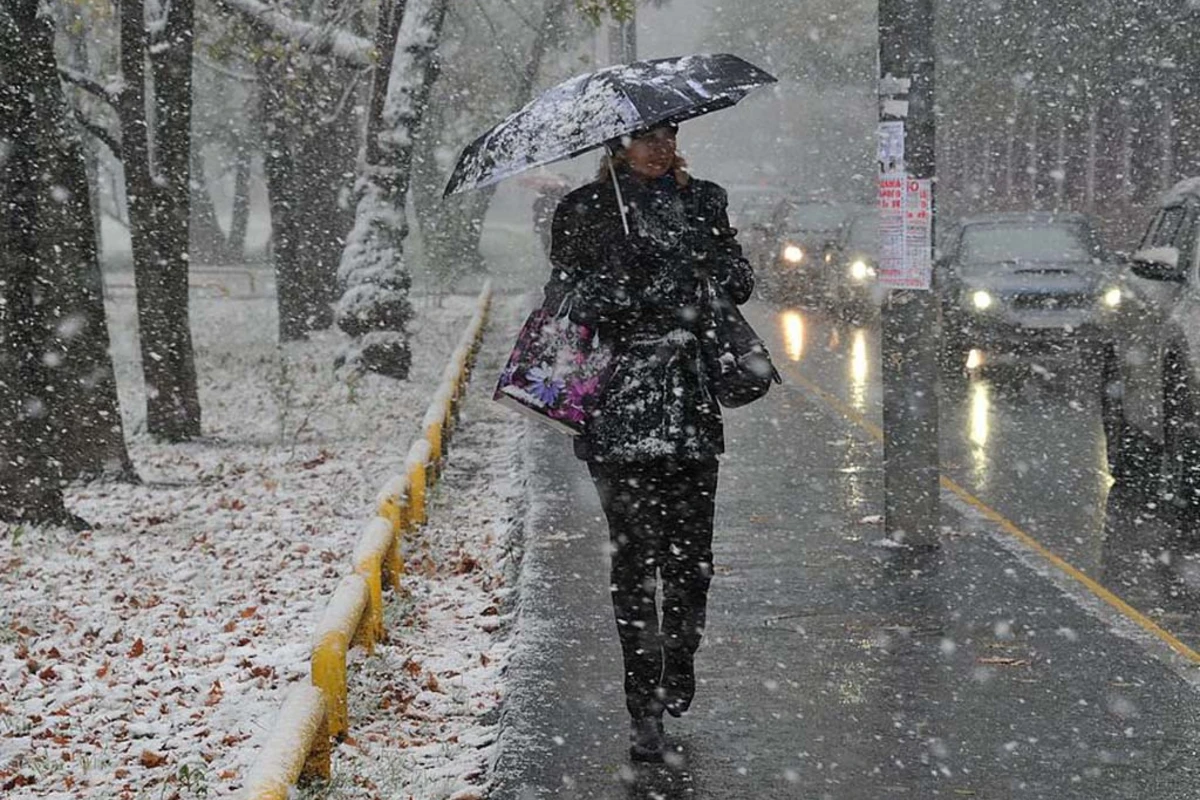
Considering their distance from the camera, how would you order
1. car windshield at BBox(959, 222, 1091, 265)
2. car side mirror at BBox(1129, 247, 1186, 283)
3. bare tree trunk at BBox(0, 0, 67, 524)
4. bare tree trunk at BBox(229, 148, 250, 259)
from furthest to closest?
bare tree trunk at BBox(229, 148, 250, 259)
car windshield at BBox(959, 222, 1091, 265)
bare tree trunk at BBox(0, 0, 67, 524)
car side mirror at BBox(1129, 247, 1186, 283)

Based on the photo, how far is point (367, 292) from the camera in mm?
18000

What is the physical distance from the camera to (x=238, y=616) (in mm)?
7977

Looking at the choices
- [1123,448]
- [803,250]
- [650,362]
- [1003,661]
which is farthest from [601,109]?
[803,250]

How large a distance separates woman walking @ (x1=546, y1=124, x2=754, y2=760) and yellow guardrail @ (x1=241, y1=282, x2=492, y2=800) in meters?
0.94

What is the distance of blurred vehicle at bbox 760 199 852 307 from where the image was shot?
2486 cm

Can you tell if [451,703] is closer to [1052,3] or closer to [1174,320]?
[1174,320]

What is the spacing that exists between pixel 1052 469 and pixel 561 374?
6519 millimetres

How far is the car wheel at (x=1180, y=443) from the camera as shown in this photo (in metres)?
9.21

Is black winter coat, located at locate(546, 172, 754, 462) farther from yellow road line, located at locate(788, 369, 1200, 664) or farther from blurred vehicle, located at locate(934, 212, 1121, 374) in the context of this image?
blurred vehicle, located at locate(934, 212, 1121, 374)

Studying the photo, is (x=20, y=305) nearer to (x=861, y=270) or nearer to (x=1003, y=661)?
(x=1003, y=661)

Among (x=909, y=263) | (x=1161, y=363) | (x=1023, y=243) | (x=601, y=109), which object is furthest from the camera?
(x=1023, y=243)

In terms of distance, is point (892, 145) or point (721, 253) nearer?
point (721, 253)

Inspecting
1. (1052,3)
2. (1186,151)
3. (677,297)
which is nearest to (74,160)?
(677,297)

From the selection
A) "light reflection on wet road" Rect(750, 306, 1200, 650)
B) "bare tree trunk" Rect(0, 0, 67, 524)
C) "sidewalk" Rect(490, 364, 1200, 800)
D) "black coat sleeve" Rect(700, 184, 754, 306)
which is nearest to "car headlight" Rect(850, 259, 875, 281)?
"light reflection on wet road" Rect(750, 306, 1200, 650)
